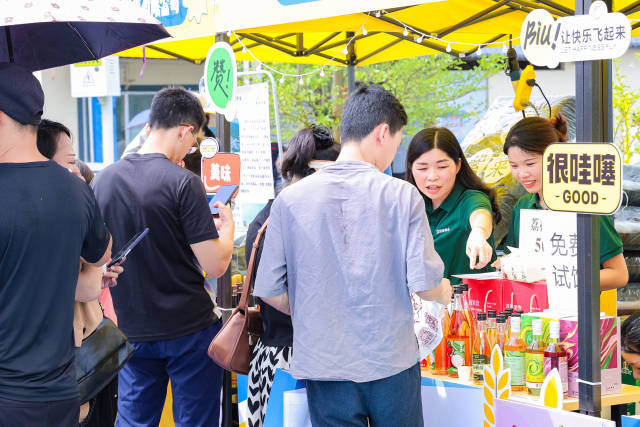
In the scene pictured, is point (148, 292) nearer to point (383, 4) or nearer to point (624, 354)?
point (383, 4)

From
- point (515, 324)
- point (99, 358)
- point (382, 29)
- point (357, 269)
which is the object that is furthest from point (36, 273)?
point (382, 29)

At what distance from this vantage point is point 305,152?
132 inches

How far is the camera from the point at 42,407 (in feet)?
7.91

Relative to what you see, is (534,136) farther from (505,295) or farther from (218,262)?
(218,262)

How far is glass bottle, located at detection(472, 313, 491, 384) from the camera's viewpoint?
10.1 ft

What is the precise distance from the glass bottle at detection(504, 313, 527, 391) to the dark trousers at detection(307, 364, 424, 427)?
46 cm

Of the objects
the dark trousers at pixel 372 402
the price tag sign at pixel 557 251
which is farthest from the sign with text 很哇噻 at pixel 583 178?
the dark trousers at pixel 372 402

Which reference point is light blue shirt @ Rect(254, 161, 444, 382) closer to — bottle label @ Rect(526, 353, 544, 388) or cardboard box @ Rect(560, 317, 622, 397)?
bottle label @ Rect(526, 353, 544, 388)

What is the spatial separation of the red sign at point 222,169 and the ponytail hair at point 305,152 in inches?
51.9

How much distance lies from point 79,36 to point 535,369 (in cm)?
251

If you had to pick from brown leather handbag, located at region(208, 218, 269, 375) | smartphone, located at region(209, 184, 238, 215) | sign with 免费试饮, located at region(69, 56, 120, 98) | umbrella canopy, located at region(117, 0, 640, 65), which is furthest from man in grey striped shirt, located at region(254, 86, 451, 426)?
sign with 免费试饮, located at region(69, 56, 120, 98)

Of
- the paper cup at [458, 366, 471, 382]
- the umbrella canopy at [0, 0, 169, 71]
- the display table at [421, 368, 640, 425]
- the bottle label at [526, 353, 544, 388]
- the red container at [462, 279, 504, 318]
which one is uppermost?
the umbrella canopy at [0, 0, 169, 71]

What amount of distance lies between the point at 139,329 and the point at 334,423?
1347 millimetres

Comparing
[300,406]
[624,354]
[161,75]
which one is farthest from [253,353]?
[161,75]
